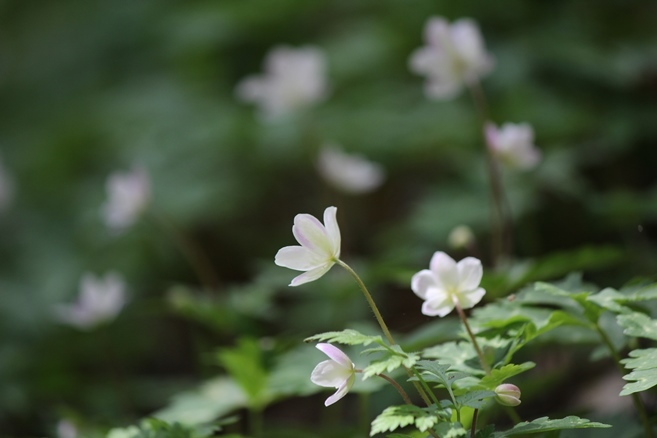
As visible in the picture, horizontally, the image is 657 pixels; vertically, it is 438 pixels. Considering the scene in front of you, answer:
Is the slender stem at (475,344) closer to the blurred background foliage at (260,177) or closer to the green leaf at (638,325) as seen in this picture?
the green leaf at (638,325)

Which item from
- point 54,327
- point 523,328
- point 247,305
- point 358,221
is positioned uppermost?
point 358,221

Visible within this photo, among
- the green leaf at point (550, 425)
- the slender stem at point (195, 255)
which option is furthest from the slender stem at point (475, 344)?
the slender stem at point (195, 255)

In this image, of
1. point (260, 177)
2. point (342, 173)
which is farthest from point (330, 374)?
point (260, 177)

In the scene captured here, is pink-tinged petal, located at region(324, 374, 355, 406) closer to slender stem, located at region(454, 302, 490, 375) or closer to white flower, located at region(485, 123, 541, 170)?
slender stem, located at region(454, 302, 490, 375)

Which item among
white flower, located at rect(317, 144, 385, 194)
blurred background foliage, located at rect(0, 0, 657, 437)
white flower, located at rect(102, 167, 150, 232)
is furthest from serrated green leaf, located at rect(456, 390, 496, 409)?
white flower, located at rect(102, 167, 150, 232)

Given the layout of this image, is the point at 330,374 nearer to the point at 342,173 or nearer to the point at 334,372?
the point at 334,372

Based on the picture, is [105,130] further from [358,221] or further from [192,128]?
[358,221]

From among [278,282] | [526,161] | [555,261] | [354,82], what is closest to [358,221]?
[354,82]
